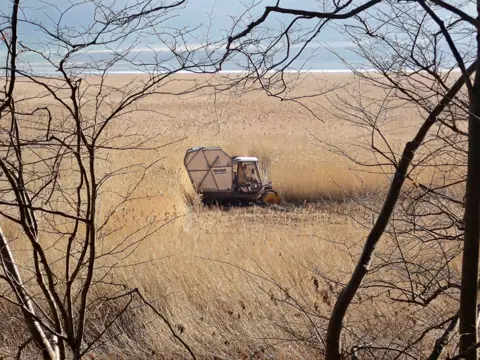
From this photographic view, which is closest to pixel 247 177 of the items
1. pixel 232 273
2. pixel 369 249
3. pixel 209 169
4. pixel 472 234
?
pixel 209 169

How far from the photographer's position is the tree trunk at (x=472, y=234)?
178 cm

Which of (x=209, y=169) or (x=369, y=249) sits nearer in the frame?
(x=369, y=249)

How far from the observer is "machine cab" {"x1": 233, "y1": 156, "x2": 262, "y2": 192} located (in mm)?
16375

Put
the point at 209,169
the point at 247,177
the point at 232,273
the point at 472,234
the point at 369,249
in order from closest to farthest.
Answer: the point at 472,234, the point at 369,249, the point at 232,273, the point at 209,169, the point at 247,177

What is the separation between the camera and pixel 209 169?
Answer: 15.9m

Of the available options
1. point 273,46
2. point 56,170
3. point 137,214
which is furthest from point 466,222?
point 137,214

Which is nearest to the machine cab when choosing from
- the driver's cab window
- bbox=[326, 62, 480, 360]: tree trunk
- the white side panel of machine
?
the driver's cab window

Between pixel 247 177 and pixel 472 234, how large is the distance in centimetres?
1472

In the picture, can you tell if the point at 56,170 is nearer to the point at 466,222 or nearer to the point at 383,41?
the point at 466,222

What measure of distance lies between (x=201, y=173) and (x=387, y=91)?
12.7 m

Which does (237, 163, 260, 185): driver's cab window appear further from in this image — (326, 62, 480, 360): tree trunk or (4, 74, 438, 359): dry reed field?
(326, 62, 480, 360): tree trunk

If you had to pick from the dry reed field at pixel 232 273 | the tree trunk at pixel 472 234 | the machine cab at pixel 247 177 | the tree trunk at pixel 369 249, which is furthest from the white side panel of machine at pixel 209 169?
the tree trunk at pixel 472 234

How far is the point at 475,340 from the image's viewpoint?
194cm

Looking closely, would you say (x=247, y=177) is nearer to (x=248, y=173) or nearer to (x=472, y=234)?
(x=248, y=173)
